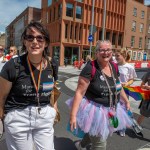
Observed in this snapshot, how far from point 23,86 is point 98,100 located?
3.66ft

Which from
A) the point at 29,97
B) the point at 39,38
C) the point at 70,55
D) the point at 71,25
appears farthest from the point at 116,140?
the point at 71,25

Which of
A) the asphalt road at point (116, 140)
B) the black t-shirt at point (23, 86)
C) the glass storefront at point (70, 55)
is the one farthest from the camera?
the glass storefront at point (70, 55)

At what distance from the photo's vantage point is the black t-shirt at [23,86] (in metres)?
2.26

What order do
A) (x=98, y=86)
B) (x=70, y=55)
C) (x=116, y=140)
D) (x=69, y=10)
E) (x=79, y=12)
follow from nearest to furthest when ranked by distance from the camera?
(x=98, y=86), (x=116, y=140), (x=69, y=10), (x=70, y=55), (x=79, y=12)

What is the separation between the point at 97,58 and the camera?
3127 millimetres

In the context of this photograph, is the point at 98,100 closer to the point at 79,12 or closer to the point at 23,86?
the point at 23,86

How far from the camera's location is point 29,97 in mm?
2350

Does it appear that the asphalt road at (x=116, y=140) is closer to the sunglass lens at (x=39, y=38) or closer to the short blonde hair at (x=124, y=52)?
the short blonde hair at (x=124, y=52)

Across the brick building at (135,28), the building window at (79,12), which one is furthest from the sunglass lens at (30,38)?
the brick building at (135,28)

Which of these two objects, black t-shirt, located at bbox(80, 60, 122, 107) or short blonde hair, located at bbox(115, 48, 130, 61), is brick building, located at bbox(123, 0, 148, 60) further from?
black t-shirt, located at bbox(80, 60, 122, 107)

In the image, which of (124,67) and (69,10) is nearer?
(124,67)

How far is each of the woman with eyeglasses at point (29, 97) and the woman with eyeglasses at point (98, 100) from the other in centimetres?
62

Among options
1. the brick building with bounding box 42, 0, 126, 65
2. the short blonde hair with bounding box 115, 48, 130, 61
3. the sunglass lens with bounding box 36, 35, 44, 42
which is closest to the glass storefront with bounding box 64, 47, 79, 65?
the brick building with bounding box 42, 0, 126, 65

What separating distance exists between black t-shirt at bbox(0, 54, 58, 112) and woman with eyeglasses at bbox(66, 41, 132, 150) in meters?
0.67
